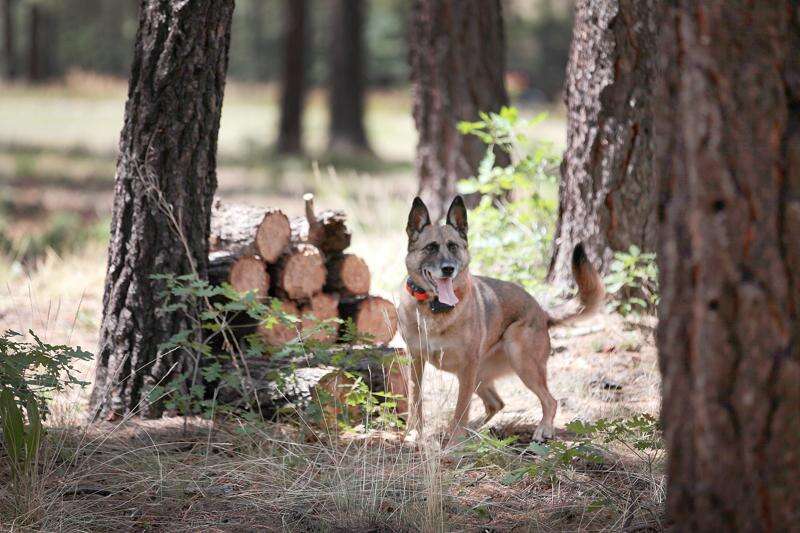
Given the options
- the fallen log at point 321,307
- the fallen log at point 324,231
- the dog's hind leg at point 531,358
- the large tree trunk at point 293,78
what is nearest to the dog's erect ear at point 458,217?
the dog's hind leg at point 531,358

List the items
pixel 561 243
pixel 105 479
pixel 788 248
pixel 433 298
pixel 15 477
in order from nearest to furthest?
pixel 788 248 → pixel 15 477 → pixel 105 479 → pixel 433 298 → pixel 561 243

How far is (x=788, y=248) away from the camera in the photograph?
2.75 m

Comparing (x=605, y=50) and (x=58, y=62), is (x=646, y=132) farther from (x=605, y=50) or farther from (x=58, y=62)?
(x=58, y=62)

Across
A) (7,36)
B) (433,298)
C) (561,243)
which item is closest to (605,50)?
(561,243)

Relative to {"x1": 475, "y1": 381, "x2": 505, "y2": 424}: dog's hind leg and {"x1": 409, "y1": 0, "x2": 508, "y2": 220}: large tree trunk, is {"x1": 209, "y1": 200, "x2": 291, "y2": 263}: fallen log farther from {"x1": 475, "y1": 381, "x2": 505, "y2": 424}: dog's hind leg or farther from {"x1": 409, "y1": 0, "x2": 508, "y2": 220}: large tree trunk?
{"x1": 409, "y1": 0, "x2": 508, "y2": 220}: large tree trunk

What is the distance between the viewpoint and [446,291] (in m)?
5.57

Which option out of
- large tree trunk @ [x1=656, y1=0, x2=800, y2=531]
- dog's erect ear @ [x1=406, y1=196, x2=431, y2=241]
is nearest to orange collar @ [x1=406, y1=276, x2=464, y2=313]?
dog's erect ear @ [x1=406, y1=196, x2=431, y2=241]

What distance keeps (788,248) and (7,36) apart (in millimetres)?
46221

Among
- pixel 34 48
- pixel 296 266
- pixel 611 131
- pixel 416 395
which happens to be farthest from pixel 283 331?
pixel 34 48

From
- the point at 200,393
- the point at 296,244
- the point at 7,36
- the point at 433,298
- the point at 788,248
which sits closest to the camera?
the point at 788,248

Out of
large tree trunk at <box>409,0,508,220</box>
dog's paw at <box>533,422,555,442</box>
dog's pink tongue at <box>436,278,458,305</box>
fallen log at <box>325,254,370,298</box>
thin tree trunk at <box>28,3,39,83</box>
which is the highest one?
thin tree trunk at <box>28,3,39,83</box>

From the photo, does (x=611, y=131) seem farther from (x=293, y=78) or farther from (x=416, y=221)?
(x=293, y=78)

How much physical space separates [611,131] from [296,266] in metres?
2.52

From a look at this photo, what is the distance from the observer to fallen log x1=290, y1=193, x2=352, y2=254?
6801mm
